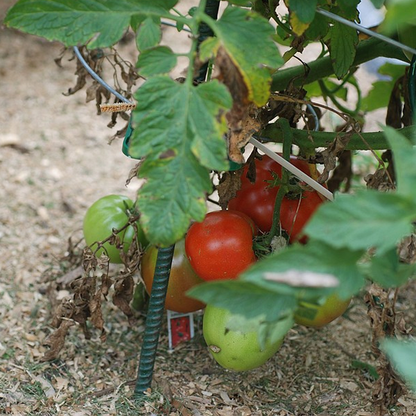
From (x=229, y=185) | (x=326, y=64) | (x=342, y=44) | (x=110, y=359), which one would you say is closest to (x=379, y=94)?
(x=326, y=64)

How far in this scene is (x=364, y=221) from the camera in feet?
1.59

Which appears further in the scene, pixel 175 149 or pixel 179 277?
pixel 179 277

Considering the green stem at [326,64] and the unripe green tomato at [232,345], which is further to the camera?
the green stem at [326,64]

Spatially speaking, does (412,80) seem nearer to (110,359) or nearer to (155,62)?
(155,62)

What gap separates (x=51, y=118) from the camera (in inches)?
86.4

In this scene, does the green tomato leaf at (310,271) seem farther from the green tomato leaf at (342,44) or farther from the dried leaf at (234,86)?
the green tomato leaf at (342,44)

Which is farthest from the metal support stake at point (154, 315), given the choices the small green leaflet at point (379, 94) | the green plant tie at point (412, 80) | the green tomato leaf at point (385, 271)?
the small green leaflet at point (379, 94)

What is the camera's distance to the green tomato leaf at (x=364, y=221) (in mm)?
474

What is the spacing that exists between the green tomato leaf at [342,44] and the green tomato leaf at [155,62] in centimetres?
39

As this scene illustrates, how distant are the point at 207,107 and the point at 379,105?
0.96 metres

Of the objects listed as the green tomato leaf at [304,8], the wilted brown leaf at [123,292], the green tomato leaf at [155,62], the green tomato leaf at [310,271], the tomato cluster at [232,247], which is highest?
the green tomato leaf at [304,8]

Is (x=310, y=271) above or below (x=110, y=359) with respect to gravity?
above

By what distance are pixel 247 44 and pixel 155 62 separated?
0.34ft

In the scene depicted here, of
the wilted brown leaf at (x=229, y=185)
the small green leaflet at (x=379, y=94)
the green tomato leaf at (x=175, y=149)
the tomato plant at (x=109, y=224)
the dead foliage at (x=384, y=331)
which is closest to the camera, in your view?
the green tomato leaf at (x=175, y=149)
